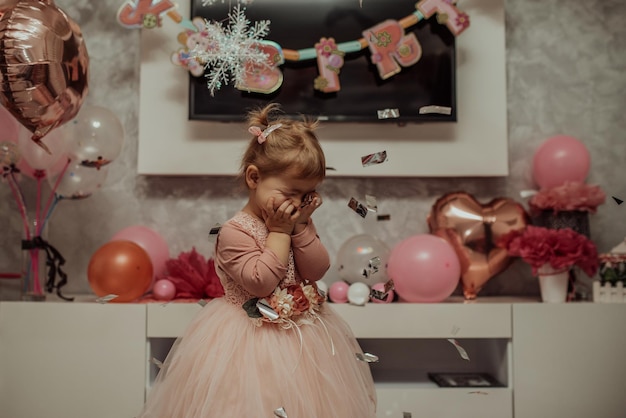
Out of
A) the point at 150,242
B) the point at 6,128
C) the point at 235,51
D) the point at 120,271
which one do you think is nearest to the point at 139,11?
the point at 235,51

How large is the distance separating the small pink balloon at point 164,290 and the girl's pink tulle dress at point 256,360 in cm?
63

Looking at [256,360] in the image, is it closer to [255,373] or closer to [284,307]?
[255,373]

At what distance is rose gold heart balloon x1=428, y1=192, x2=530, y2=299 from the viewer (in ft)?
7.81

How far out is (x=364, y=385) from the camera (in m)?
1.64

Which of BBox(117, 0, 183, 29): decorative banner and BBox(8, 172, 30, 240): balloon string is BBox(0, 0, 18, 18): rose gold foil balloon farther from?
BBox(8, 172, 30, 240): balloon string

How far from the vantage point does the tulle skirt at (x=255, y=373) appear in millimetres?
1442

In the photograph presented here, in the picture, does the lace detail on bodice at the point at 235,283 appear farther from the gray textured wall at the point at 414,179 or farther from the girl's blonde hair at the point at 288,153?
the gray textured wall at the point at 414,179

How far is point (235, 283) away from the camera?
1.59 meters

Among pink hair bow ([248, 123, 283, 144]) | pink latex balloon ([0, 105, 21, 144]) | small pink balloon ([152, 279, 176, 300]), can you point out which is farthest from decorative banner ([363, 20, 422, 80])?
pink latex balloon ([0, 105, 21, 144])

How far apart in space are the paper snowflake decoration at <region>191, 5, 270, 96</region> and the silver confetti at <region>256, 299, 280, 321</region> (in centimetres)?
89

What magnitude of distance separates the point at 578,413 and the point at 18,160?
2157mm

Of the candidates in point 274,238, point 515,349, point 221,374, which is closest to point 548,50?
point 515,349

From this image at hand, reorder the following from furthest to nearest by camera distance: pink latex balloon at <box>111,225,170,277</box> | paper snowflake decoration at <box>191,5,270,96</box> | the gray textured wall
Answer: the gray textured wall
pink latex balloon at <box>111,225,170,277</box>
paper snowflake decoration at <box>191,5,270,96</box>

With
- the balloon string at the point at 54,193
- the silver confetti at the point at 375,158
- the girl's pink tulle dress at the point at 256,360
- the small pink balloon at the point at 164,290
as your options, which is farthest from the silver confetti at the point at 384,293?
the balloon string at the point at 54,193
